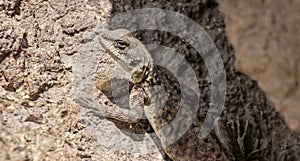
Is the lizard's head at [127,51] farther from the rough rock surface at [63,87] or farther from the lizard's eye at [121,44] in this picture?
the rough rock surface at [63,87]

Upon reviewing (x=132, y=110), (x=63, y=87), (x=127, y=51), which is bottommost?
(x=132, y=110)

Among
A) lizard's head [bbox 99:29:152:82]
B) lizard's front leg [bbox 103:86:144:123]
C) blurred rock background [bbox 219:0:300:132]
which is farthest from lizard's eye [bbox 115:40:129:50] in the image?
blurred rock background [bbox 219:0:300:132]

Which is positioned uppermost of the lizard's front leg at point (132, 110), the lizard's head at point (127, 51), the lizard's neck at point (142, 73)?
the lizard's head at point (127, 51)

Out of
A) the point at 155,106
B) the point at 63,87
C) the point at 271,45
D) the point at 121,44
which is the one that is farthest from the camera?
the point at 271,45

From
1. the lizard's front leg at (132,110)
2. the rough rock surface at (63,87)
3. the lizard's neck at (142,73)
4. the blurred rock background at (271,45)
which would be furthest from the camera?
the blurred rock background at (271,45)

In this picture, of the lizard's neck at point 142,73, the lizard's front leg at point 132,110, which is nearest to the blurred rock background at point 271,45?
the lizard's neck at point 142,73

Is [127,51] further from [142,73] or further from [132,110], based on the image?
[132,110]

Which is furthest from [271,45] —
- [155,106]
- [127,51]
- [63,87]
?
[63,87]
